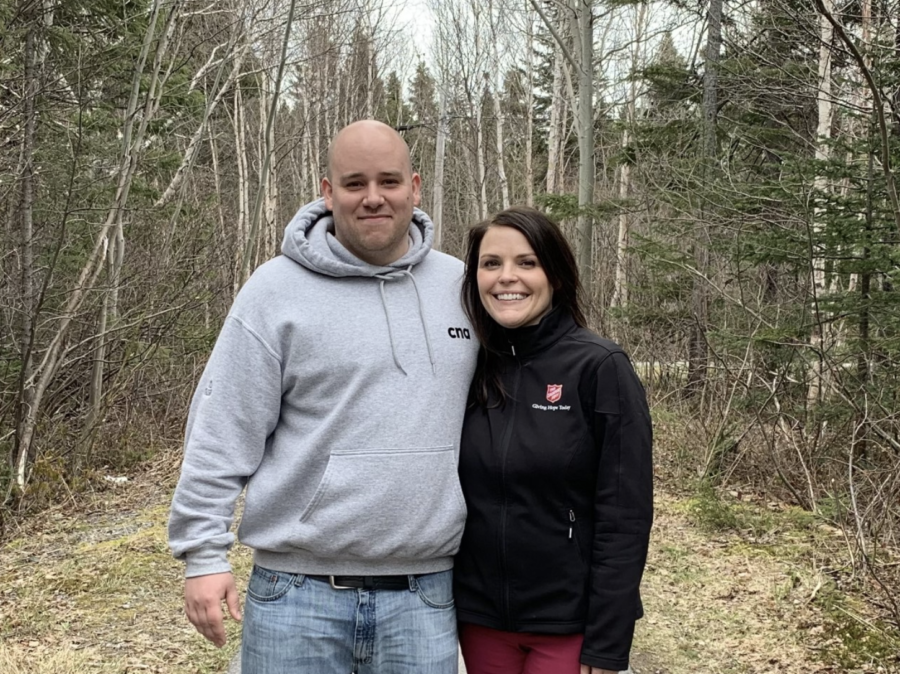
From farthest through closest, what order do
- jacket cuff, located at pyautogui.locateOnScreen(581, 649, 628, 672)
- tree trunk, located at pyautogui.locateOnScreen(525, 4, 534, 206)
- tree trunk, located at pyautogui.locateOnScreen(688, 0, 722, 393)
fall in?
tree trunk, located at pyautogui.locateOnScreen(525, 4, 534, 206) < tree trunk, located at pyautogui.locateOnScreen(688, 0, 722, 393) < jacket cuff, located at pyautogui.locateOnScreen(581, 649, 628, 672)

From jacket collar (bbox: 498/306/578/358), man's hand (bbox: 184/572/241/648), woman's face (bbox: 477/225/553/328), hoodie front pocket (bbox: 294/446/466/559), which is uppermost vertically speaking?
woman's face (bbox: 477/225/553/328)

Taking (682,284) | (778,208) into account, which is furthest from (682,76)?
(778,208)

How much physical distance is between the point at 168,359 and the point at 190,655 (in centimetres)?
530

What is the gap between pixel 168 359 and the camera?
349 inches

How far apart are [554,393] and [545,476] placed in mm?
208

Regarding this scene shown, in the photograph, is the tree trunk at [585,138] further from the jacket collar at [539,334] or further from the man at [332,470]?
the man at [332,470]

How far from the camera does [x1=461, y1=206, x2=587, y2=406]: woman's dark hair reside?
2094 mm

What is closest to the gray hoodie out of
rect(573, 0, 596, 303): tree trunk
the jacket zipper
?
the jacket zipper

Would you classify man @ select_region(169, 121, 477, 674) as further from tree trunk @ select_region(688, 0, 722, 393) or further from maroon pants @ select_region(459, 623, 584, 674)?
tree trunk @ select_region(688, 0, 722, 393)

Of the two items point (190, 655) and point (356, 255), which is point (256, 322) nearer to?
point (356, 255)

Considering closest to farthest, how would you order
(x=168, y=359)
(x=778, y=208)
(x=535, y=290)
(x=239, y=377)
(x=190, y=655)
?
1. (x=239, y=377)
2. (x=535, y=290)
3. (x=190, y=655)
4. (x=778, y=208)
5. (x=168, y=359)

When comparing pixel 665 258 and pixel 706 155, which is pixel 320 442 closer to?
pixel 665 258

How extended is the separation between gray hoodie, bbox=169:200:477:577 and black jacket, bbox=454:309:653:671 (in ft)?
0.32

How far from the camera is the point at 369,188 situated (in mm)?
2053
